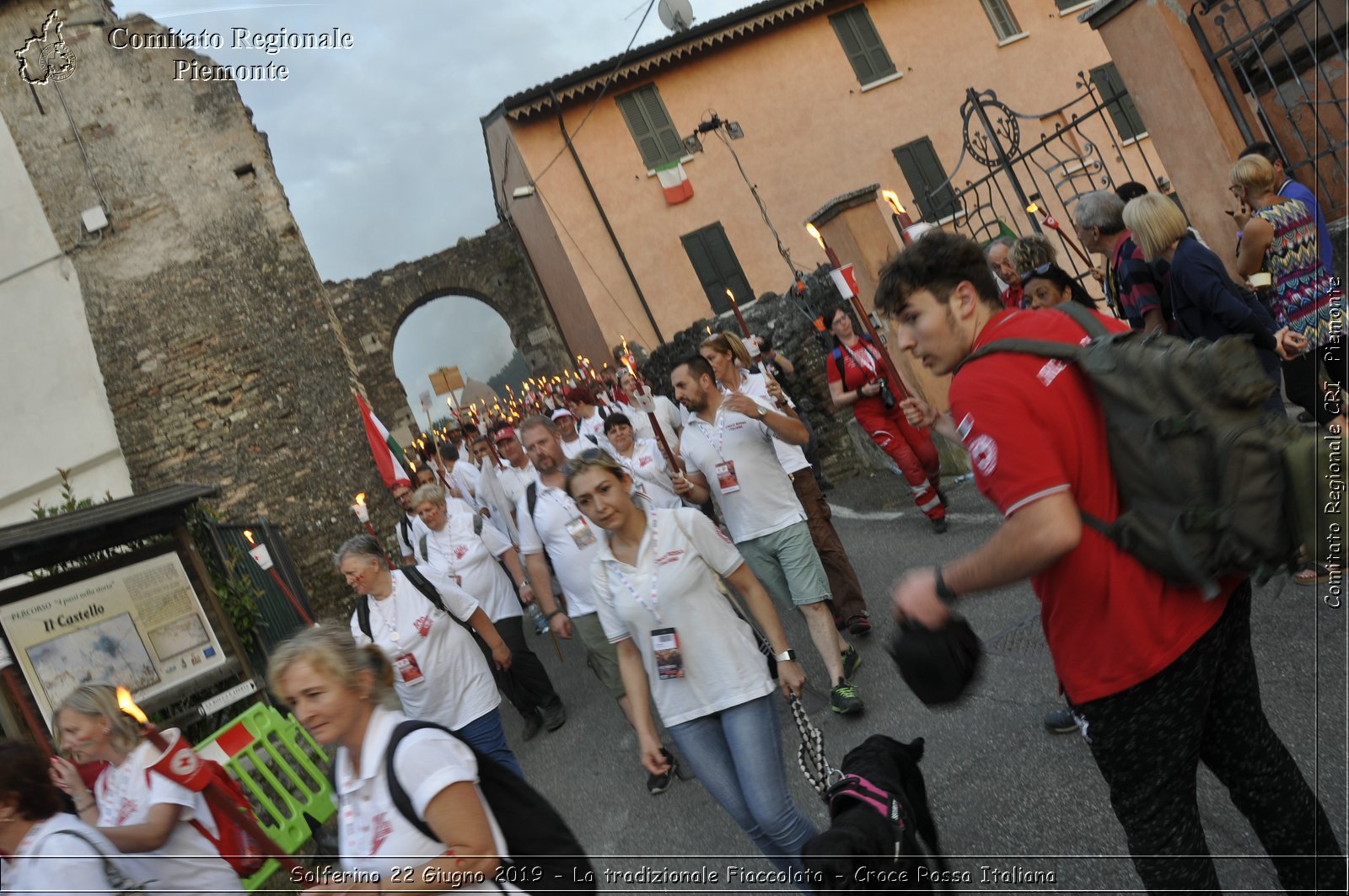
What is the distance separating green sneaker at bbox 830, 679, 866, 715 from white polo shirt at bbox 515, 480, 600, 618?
1.77 metres

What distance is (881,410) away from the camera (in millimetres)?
8461

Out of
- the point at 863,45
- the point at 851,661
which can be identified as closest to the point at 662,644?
the point at 851,661

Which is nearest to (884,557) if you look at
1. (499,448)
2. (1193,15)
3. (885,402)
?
(885,402)

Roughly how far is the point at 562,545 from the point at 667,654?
326cm

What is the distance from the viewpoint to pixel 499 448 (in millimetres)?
8914

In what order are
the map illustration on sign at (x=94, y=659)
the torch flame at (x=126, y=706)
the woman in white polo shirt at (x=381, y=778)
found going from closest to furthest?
1. the woman in white polo shirt at (x=381, y=778)
2. the torch flame at (x=126, y=706)
3. the map illustration on sign at (x=94, y=659)

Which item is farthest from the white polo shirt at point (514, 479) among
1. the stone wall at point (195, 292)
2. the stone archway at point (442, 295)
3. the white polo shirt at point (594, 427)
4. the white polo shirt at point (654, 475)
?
the stone archway at point (442, 295)

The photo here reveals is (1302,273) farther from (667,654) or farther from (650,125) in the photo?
(650,125)

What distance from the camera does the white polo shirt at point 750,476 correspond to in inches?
233

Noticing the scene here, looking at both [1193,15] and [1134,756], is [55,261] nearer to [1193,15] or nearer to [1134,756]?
[1193,15]

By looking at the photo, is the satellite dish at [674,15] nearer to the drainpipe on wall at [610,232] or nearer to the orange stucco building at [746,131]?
the orange stucco building at [746,131]

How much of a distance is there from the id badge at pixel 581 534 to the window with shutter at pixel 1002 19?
77.2 feet

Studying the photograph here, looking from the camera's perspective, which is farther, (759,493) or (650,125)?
(650,125)

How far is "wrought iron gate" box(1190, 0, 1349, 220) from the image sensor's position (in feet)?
18.7
